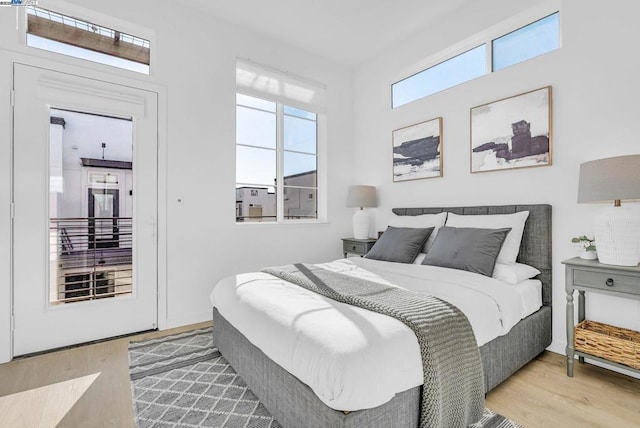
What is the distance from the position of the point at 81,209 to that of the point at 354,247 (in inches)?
109

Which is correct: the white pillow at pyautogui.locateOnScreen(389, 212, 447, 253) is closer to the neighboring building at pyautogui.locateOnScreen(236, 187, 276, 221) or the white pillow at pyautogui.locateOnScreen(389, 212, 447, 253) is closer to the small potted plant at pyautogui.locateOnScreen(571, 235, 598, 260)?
the small potted plant at pyautogui.locateOnScreen(571, 235, 598, 260)

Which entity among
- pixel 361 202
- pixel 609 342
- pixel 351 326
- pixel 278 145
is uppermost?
pixel 278 145

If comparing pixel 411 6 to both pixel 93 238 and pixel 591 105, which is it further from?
pixel 93 238

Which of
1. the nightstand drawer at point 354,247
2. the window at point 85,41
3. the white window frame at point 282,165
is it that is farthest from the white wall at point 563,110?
the window at point 85,41

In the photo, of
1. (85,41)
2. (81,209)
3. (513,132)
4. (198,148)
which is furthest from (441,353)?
(85,41)

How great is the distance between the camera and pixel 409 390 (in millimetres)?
1349

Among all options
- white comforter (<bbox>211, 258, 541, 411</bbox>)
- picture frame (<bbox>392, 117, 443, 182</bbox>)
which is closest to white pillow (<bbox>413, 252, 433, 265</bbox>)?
white comforter (<bbox>211, 258, 541, 411</bbox>)

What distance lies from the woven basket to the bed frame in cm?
26

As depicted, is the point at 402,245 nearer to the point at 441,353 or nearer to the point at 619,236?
the point at 619,236

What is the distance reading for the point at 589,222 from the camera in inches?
92.4

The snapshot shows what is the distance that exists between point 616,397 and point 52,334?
3918mm

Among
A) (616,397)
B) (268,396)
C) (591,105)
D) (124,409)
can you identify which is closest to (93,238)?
(124,409)

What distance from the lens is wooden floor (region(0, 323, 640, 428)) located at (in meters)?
1.71

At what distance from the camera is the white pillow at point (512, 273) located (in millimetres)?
2314
